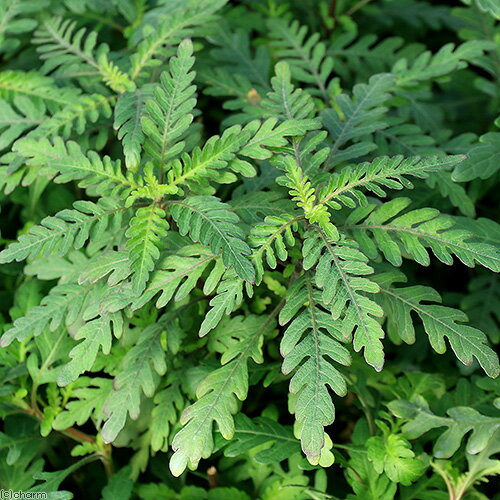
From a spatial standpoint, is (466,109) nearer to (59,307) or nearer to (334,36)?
(334,36)

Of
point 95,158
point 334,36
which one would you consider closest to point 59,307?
point 95,158

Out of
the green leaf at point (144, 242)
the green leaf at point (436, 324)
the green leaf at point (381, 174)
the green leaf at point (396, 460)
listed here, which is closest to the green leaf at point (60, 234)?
the green leaf at point (144, 242)

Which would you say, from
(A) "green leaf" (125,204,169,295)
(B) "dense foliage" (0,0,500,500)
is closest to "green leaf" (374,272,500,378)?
(B) "dense foliage" (0,0,500,500)

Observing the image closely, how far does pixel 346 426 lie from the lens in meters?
2.15

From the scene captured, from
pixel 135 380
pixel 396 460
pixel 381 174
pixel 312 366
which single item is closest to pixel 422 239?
pixel 381 174

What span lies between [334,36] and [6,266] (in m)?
1.57

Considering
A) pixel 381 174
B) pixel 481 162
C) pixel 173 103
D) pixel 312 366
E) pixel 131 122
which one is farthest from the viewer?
pixel 481 162

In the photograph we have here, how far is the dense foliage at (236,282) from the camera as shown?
1.39 m

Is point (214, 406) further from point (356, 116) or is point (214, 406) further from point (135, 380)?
point (356, 116)

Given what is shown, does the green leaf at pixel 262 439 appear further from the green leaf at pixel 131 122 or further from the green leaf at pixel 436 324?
the green leaf at pixel 131 122

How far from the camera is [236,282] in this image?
1367 millimetres

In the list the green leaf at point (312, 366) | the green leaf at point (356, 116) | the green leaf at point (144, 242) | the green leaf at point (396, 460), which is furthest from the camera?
the green leaf at point (356, 116)

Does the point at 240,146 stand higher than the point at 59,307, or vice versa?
the point at 240,146

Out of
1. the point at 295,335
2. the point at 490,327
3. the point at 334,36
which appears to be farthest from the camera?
the point at 334,36
